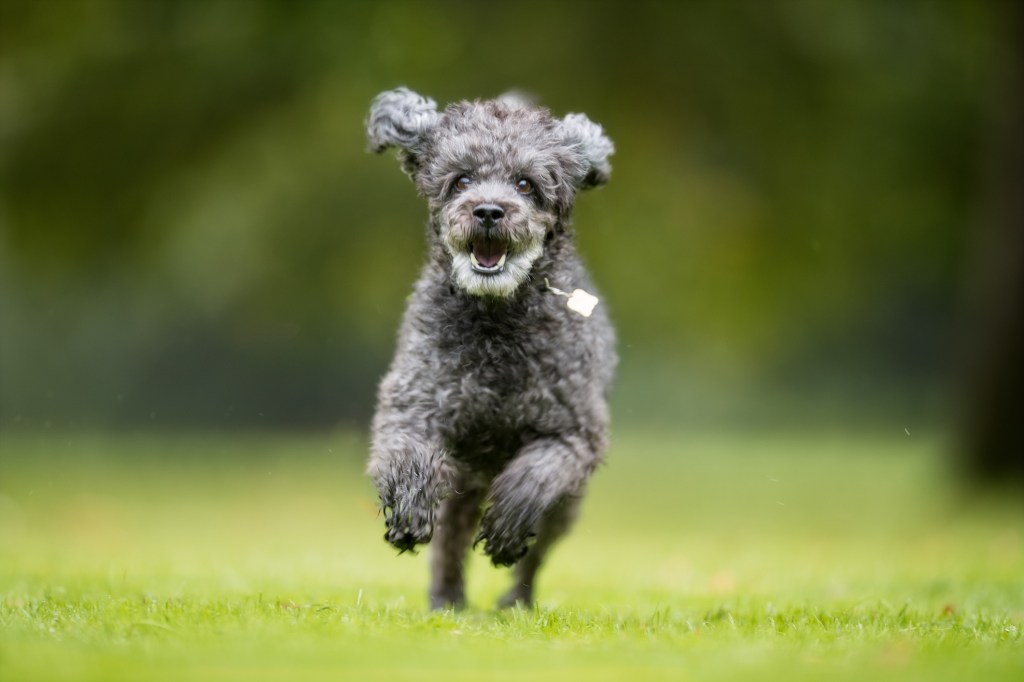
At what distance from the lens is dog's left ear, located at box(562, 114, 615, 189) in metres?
7.49

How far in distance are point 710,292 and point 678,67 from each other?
449 centimetres

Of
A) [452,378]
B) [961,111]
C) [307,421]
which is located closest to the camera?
[452,378]

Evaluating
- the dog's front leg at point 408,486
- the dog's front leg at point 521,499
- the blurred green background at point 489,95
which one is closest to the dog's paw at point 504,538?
the dog's front leg at point 521,499

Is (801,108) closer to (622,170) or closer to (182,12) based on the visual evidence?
(622,170)

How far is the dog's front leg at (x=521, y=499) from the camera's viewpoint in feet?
21.8

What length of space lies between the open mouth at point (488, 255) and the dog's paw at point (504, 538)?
1.14m

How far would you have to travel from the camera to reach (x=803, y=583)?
29.4 ft

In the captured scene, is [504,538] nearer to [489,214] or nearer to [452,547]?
[452,547]

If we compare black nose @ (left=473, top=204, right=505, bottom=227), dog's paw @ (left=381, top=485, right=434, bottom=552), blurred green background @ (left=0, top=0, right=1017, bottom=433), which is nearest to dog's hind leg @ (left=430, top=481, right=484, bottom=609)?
dog's paw @ (left=381, top=485, right=434, bottom=552)

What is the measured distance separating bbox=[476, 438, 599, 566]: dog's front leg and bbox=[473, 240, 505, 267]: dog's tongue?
921 mm

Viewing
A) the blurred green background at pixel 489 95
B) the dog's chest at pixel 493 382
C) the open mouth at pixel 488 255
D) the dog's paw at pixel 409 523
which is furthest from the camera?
the blurred green background at pixel 489 95

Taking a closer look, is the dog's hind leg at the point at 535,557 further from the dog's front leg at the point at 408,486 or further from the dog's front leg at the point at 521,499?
the dog's front leg at the point at 408,486

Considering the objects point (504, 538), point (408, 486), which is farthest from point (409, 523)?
point (504, 538)

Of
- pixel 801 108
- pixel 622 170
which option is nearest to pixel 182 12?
pixel 622 170
